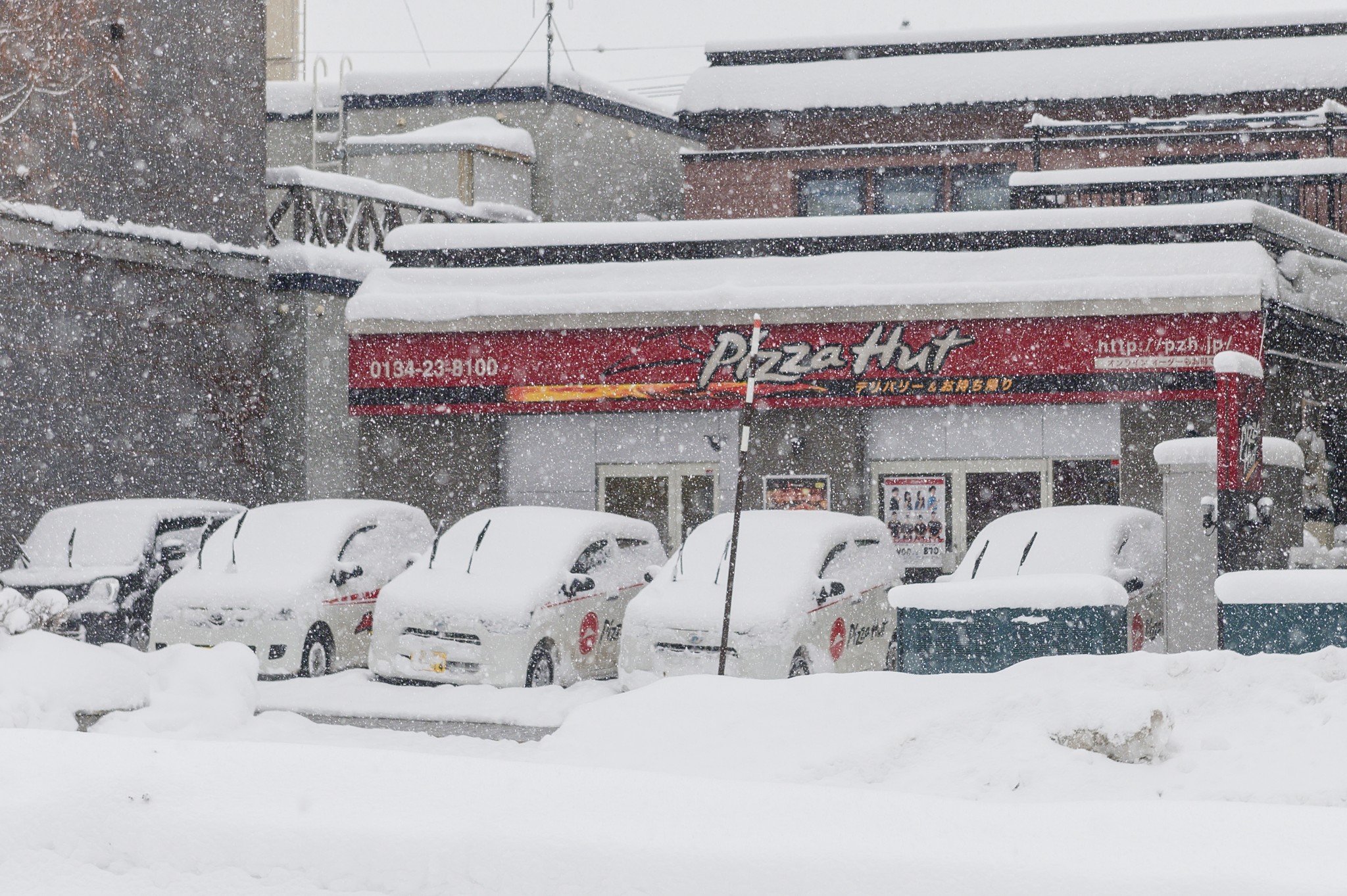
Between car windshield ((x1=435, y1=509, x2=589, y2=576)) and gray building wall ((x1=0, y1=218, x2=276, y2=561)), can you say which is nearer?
car windshield ((x1=435, y1=509, x2=589, y2=576))

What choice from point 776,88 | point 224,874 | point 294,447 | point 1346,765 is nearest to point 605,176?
point 776,88

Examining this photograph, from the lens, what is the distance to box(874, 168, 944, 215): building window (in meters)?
24.8

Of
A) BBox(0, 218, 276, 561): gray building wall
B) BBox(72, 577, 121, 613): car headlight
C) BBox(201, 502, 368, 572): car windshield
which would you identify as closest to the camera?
BBox(201, 502, 368, 572): car windshield

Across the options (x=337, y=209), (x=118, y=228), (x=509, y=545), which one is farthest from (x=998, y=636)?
(x=337, y=209)

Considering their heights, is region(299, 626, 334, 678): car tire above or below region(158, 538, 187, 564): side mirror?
below

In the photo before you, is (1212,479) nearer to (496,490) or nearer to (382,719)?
(382,719)

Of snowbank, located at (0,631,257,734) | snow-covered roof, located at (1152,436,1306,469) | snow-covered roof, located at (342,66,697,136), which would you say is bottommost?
snowbank, located at (0,631,257,734)

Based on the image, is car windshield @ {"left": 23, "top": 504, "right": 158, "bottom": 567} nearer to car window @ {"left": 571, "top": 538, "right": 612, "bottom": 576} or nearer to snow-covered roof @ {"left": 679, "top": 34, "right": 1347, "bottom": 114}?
car window @ {"left": 571, "top": 538, "right": 612, "bottom": 576}

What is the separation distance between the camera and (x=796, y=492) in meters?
20.6

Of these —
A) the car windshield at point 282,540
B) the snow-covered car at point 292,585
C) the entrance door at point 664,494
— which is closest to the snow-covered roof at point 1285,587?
the snow-covered car at point 292,585

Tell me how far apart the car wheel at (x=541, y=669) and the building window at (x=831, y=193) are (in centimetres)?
1197

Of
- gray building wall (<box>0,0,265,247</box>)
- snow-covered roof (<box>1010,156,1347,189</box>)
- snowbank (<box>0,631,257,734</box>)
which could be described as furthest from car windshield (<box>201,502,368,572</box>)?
snow-covered roof (<box>1010,156,1347,189</box>)

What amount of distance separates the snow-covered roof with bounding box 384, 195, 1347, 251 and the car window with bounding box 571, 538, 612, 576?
20.0ft

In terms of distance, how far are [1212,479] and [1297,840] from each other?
7965 millimetres
